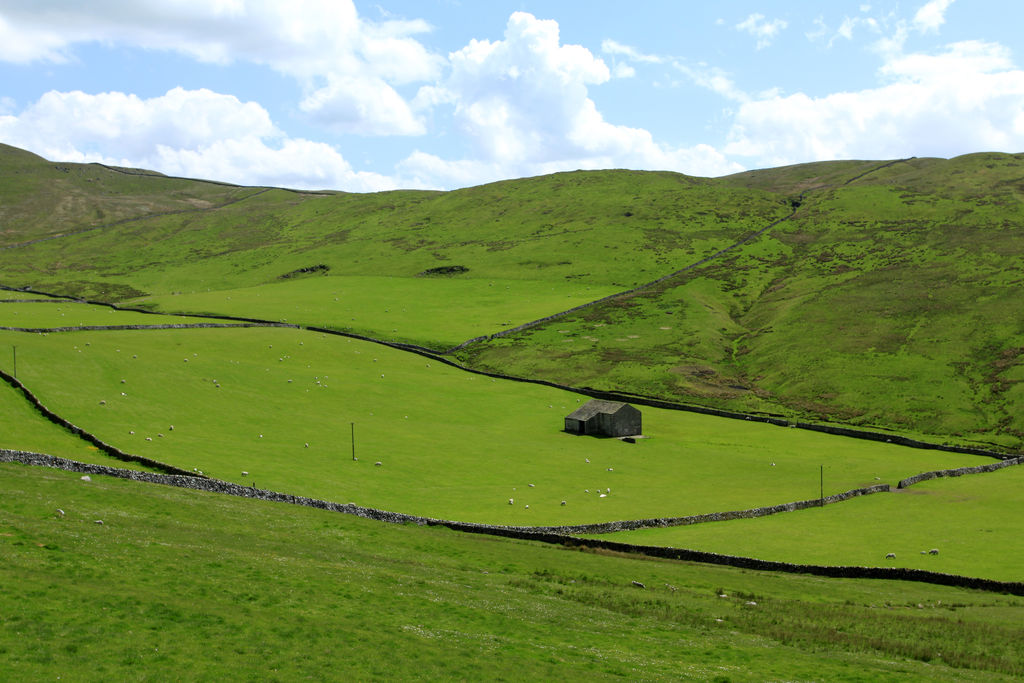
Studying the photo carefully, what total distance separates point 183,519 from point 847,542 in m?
37.5

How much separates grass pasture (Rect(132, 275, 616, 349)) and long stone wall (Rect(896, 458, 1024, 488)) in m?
69.1

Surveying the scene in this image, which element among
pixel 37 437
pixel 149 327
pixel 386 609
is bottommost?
pixel 386 609

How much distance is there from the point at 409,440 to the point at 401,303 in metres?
82.8

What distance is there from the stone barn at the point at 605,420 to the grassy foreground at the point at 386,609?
38.9 meters

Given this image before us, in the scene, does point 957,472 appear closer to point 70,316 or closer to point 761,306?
point 761,306

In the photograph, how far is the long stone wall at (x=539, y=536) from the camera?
1553 inches

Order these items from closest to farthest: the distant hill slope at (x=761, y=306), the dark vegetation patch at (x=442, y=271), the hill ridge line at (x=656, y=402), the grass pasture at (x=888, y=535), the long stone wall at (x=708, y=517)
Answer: the grass pasture at (x=888, y=535) < the long stone wall at (x=708, y=517) < the hill ridge line at (x=656, y=402) < the distant hill slope at (x=761, y=306) < the dark vegetation patch at (x=442, y=271)

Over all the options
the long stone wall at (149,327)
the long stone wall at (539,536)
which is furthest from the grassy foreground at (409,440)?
the long stone wall at (539,536)

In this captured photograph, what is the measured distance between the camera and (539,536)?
44656mm

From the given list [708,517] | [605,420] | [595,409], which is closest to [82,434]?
[708,517]

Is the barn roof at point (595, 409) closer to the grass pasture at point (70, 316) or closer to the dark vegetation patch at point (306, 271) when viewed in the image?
the grass pasture at point (70, 316)

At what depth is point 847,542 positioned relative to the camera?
4722 centimetres

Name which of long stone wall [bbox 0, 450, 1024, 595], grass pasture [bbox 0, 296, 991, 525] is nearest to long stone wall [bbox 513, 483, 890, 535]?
grass pasture [bbox 0, 296, 991, 525]

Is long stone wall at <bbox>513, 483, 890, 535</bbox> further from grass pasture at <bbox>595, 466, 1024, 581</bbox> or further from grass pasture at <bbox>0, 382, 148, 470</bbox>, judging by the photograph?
grass pasture at <bbox>0, 382, 148, 470</bbox>
